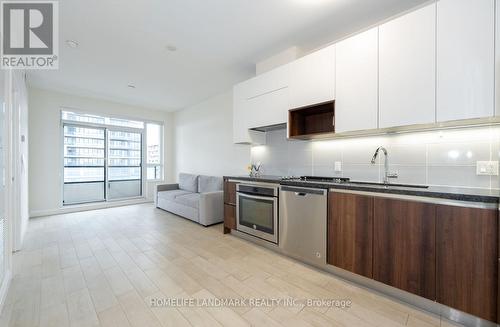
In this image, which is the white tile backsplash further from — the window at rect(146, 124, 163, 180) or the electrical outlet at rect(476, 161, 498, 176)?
the window at rect(146, 124, 163, 180)

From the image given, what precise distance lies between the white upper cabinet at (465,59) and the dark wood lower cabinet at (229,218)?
2687mm

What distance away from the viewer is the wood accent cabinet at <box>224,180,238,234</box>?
336cm

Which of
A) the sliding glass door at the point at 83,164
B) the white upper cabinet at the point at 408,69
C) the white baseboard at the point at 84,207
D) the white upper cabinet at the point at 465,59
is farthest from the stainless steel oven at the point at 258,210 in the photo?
the sliding glass door at the point at 83,164

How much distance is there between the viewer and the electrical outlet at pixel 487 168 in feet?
5.80

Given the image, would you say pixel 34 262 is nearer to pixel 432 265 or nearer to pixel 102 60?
pixel 102 60

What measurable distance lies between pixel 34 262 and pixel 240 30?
362 centimetres

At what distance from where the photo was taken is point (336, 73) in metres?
2.34

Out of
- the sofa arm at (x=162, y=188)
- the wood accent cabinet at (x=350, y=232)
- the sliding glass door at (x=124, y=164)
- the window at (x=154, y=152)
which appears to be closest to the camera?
the wood accent cabinet at (x=350, y=232)

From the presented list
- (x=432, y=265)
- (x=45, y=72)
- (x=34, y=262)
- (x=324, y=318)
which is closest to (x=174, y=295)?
(x=324, y=318)

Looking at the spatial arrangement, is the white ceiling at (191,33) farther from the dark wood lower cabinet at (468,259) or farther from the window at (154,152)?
the window at (154,152)

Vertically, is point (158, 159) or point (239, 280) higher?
point (158, 159)

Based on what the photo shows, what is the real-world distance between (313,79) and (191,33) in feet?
5.12

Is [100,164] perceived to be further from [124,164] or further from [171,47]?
[171,47]

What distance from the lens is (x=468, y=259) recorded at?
1505mm
